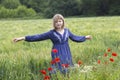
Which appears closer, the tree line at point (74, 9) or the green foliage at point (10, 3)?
the tree line at point (74, 9)

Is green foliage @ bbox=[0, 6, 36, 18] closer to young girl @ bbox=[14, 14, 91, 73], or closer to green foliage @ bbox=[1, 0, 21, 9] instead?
green foliage @ bbox=[1, 0, 21, 9]

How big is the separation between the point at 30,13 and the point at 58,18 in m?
57.4

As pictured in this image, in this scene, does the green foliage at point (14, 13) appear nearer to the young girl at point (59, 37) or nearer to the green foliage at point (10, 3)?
the green foliage at point (10, 3)

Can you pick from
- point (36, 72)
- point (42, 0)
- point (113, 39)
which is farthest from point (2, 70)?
point (42, 0)

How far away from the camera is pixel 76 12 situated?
61031mm

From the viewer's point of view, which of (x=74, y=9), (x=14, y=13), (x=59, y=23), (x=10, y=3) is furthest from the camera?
(x=10, y=3)

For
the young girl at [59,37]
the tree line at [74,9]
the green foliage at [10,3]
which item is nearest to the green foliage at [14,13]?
the tree line at [74,9]

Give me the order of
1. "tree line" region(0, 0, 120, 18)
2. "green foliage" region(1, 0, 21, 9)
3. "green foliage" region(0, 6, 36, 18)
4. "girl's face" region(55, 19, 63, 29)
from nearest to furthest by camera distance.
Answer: "girl's face" region(55, 19, 63, 29) < "tree line" region(0, 0, 120, 18) < "green foliage" region(0, 6, 36, 18) < "green foliage" region(1, 0, 21, 9)

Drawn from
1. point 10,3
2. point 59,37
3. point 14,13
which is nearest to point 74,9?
point 14,13

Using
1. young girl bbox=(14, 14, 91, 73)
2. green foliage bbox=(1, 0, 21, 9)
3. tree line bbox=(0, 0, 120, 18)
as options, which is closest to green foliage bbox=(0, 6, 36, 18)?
tree line bbox=(0, 0, 120, 18)

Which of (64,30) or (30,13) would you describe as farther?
(30,13)

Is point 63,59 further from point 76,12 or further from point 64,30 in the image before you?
point 76,12

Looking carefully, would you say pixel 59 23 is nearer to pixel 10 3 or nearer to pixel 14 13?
pixel 14 13

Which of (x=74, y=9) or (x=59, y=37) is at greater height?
(x=59, y=37)
